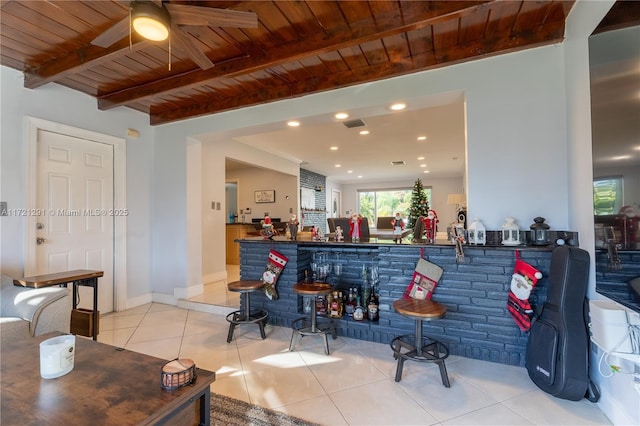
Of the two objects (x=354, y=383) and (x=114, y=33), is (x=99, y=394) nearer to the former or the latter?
(x=354, y=383)

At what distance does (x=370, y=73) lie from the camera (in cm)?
269

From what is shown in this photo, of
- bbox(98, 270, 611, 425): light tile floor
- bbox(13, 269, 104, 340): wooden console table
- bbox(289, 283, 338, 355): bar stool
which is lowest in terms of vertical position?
bbox(98, 270, 611, 425): light tile floor

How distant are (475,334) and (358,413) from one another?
1180 millimetres

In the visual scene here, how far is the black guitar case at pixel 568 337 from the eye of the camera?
1685 mm

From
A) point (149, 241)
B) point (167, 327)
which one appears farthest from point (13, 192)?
point (167, 327)

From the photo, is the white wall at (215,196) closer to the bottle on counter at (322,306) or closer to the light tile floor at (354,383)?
the light tile floor at (354,383)

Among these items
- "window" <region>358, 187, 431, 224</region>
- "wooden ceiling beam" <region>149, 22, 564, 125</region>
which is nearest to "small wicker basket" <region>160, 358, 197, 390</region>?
"wooden ceiling beam" <region>149, 22, 564, 125</region>

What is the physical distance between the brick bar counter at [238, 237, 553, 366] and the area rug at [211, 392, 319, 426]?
1205 mm

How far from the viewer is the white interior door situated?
291 centimetres

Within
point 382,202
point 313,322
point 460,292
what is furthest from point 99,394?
point 382,202

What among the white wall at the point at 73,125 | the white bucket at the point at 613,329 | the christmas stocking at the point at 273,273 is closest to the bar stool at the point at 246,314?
the christmas stocking at the point at 273,273

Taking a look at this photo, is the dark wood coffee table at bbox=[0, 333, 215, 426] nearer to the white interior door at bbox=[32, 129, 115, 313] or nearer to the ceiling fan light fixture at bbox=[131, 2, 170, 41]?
the ceiling fan light fixture at bbox=[131, 2, 170, 41]

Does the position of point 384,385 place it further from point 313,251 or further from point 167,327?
point 167,327

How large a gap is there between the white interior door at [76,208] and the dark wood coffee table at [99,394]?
218 cm
